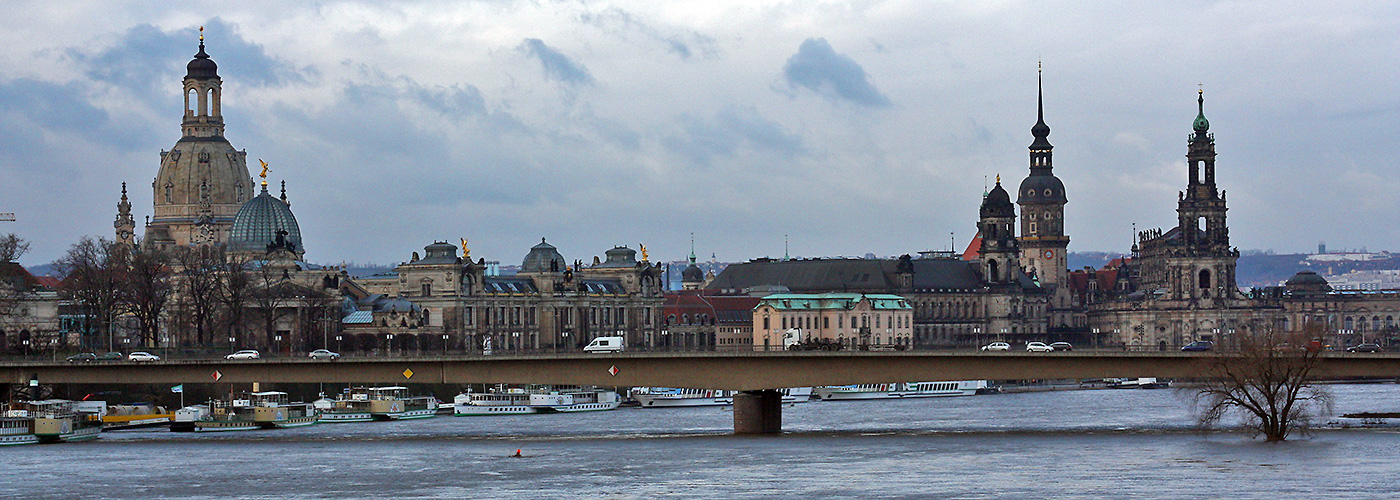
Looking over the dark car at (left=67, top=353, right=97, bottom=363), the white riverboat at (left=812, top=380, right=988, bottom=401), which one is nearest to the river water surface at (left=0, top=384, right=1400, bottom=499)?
the dark car at (left=67, top=353, right=97, bottom=363)

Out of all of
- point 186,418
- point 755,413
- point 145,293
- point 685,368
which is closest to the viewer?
point 685,368

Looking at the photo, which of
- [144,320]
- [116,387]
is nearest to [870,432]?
[116,387]

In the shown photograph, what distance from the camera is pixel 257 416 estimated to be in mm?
136250

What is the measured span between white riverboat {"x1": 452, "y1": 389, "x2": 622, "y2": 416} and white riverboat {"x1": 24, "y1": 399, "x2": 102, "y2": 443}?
99.1 ft

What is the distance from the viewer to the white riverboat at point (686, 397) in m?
175

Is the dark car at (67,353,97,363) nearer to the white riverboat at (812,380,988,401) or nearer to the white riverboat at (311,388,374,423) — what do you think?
the white riverboat at (311,388,374,423)

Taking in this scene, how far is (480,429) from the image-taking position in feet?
447

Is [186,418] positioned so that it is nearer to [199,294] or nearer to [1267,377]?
[199,294]

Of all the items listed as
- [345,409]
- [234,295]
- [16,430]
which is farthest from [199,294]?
A: [16,430]

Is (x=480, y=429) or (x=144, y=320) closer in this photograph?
(x=480, y=429)

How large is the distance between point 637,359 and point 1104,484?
29.8 metres

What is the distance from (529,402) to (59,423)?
46.4 m

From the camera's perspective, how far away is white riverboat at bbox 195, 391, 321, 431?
444ft

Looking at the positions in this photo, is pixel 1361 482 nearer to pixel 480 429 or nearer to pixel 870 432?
pixel 870 432
